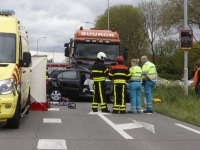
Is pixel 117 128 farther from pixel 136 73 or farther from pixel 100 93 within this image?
pixel 136 73

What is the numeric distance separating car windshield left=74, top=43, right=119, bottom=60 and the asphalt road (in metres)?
9.58

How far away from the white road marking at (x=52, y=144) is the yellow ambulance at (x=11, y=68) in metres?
1.26

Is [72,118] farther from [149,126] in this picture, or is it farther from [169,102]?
[169,102]

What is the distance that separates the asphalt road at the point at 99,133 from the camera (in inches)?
333

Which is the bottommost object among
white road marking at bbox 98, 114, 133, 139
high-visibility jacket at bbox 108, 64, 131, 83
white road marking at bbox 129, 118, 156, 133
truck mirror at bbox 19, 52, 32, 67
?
white road marking at bbox 129, 118, 156, 133

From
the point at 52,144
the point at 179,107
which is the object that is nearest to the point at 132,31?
the point at 179,107

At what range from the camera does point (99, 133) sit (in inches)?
393

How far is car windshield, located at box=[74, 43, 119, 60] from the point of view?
2305 centimetres

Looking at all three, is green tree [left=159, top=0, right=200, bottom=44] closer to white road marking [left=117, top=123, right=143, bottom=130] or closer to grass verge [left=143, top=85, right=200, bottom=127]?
grass verge [left=143, top=85, right=200, bottom=127]

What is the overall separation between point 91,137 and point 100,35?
14477 millimetres

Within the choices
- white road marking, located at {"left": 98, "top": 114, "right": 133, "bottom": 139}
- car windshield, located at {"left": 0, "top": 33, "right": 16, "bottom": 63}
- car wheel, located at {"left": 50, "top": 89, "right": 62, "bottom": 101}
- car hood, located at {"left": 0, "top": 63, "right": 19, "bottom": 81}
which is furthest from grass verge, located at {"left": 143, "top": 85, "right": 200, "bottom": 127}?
car windshield, located at {"left": 0, "top": 33, "right": 16, "bottom": 63}

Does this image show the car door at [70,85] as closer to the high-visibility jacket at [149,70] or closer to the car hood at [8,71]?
the high-visibility jacket at [149,70]

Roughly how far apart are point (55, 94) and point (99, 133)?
377 inches

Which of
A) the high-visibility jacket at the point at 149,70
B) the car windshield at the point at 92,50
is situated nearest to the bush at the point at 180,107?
the high-visibility jacket at the point at 149,70
